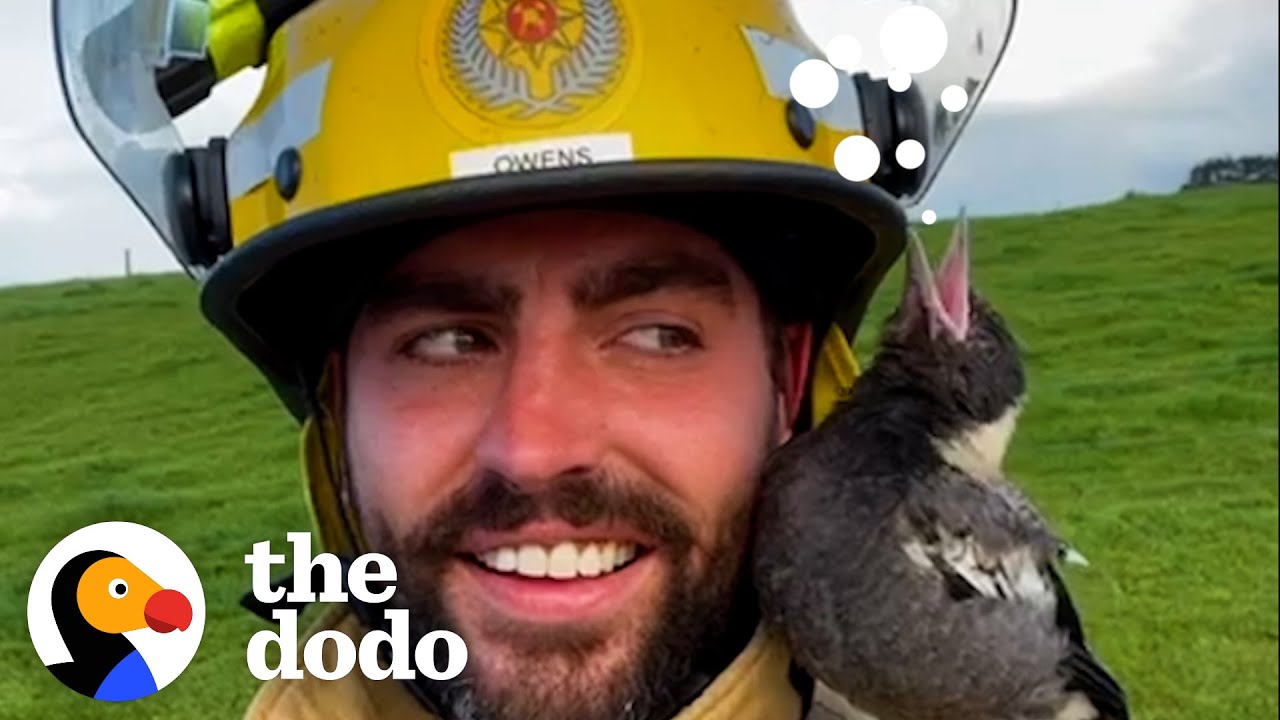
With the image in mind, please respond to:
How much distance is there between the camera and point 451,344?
0.80m

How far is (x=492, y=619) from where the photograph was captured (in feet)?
2.63

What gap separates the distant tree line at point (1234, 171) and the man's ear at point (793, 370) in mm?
463

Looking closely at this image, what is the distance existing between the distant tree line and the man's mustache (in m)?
0.61

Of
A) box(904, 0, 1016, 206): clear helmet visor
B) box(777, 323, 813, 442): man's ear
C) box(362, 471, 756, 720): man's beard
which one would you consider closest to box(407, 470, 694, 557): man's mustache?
box(362, 471, 756, 720): man's beard

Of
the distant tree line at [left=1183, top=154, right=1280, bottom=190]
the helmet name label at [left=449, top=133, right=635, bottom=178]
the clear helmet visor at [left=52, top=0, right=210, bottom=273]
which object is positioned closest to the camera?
the helmet name label at [left=449, top=133, right=635, bottom=178]

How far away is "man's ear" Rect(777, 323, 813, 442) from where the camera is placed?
0.89 m

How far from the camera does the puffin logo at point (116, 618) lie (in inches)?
31.7

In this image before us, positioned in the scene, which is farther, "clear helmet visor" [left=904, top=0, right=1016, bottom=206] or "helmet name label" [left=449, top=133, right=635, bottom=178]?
"clear helmet visor" [left=904, top=0, right=1016, bottom=206]

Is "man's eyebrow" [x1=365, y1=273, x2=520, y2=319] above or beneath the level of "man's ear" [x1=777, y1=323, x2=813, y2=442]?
above

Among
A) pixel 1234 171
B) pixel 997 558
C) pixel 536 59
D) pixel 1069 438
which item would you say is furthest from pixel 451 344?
pixel 1234 171

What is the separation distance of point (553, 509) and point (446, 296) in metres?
0.11

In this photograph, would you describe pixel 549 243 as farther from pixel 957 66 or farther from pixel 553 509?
pixel 957 66

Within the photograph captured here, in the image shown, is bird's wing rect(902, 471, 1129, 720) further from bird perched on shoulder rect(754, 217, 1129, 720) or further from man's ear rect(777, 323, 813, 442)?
man's ear rect(777, 323, 813, 442)

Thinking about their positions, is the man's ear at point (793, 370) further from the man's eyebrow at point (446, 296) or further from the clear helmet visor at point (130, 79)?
the clear helmet visor at point (130, 79)
